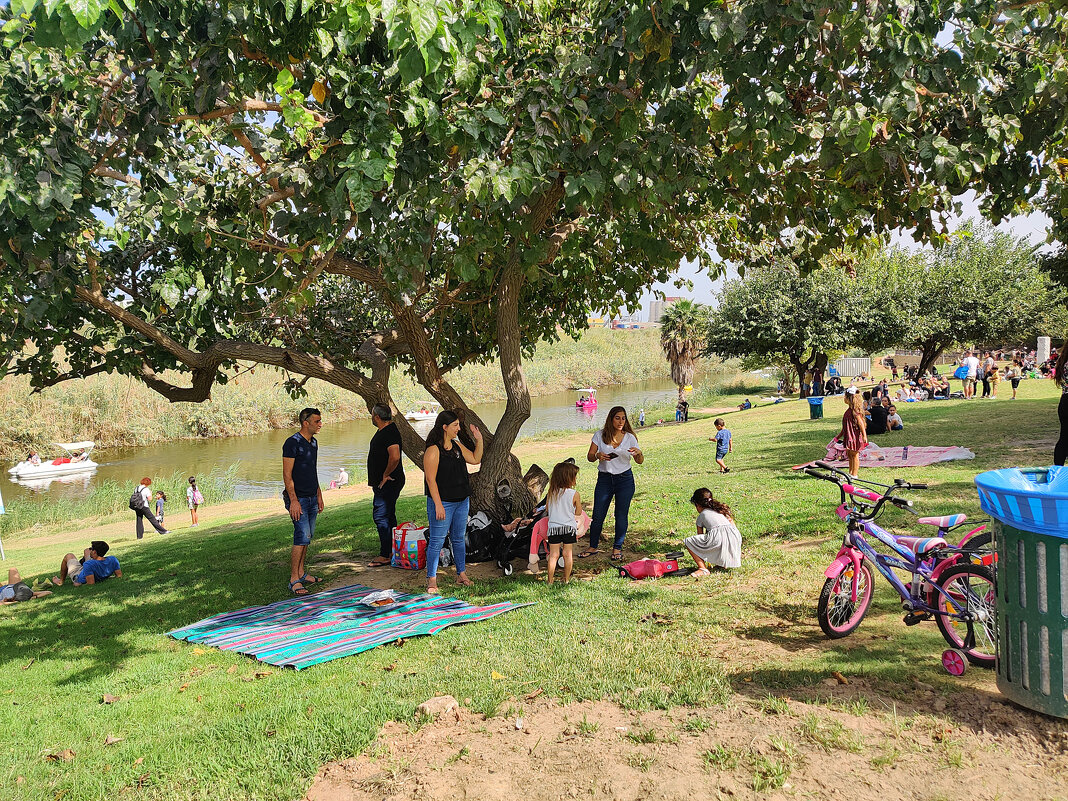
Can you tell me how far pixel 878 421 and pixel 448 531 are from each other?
39.5ft

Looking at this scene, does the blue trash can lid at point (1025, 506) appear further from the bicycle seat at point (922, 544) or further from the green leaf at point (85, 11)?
the green leaf at point (85, 11)

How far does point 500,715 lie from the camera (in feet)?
13.7

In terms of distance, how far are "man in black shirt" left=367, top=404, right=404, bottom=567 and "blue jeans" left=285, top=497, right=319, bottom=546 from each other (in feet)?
Answer: 2.75

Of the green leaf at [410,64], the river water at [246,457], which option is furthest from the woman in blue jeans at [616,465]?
the river water at [246,457]

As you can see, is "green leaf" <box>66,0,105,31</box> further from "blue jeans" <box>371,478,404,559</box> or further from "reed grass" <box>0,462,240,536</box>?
"reed grass" <box>0,462,240,536</box>

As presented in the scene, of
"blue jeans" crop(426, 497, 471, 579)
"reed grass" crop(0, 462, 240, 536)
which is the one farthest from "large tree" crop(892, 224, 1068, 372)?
"blue jeans" crop(426, 497, 471, 579)

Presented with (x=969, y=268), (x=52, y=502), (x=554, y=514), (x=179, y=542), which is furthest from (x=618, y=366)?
(x=554, y=514)

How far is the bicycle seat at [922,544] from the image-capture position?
4.46 m

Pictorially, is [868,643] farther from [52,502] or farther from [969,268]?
[969,268]

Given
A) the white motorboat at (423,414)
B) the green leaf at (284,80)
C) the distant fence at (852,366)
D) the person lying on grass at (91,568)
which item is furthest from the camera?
the distant fence at (852,366)

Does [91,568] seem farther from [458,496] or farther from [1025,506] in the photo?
[1025,506]

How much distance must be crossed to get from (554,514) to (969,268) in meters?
34.9

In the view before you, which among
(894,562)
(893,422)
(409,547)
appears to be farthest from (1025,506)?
(893,422)

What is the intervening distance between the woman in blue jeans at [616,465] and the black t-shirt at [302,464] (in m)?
2.84
